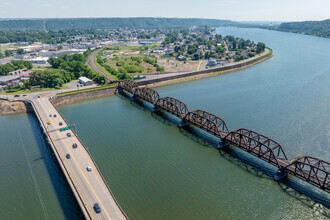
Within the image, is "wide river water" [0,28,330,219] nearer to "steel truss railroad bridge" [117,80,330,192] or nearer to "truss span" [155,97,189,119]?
"steel truss railroad bridge" [117,80,330,192]

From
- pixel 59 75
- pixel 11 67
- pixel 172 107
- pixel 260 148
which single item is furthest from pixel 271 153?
pixel 11 67

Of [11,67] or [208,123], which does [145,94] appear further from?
[11,67]

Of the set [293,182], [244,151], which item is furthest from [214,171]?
[293,182]

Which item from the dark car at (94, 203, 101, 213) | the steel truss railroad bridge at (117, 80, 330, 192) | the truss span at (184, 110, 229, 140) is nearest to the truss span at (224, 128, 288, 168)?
the steel truss railroad bridge at (117, 80, 330, 192)

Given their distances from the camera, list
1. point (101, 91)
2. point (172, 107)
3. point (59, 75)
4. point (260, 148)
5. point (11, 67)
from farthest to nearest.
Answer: point (11, 67) → point (59, 75) → point (101, 91) → point (172, 107) → point (260, 148)

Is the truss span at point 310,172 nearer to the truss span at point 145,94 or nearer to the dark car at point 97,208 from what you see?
the dark car at point 97,208

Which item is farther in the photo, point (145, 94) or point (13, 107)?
point (145, 94)
